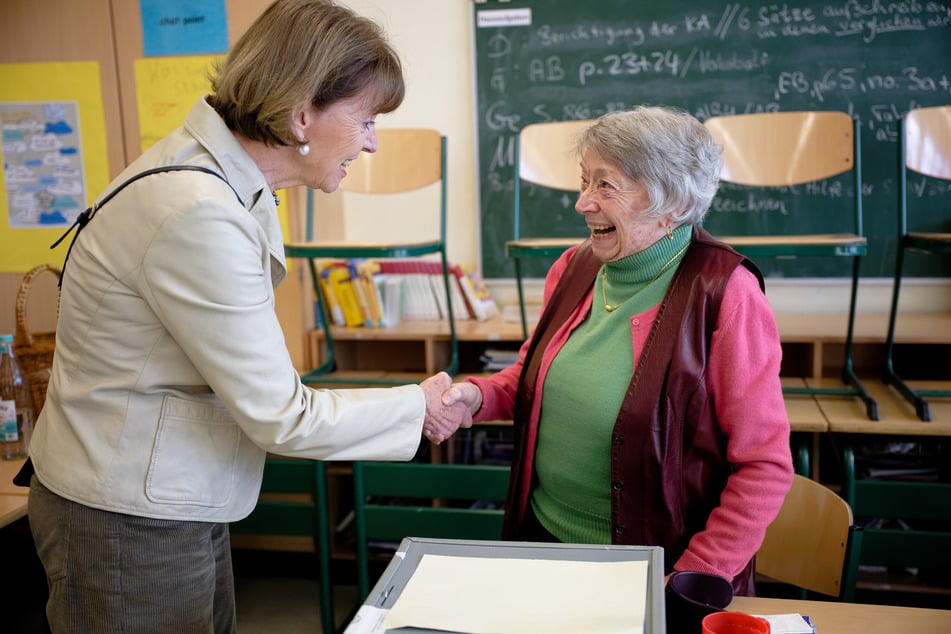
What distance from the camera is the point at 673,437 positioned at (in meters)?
1.57

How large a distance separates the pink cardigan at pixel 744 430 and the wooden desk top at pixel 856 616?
0.30 metres

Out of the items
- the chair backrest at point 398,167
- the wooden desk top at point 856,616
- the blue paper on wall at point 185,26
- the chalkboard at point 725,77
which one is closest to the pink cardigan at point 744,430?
the wooden desk top at point 856,616

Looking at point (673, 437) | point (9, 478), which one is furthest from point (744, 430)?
point (9, 478)

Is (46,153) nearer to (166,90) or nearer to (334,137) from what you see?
(166,90)

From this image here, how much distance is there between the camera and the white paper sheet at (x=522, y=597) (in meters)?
0.94

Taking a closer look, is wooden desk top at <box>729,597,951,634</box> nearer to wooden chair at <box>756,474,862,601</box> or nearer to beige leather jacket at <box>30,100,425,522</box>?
wooden chair at <box>756,474,862,601</box>

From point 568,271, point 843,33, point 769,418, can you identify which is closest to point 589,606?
point 769,418

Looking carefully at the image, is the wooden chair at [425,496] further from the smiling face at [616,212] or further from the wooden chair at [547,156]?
the smiling face at [616,212]

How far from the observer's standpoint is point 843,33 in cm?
329

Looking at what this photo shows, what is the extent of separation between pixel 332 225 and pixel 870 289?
217cm

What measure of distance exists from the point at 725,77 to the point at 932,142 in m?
0.92

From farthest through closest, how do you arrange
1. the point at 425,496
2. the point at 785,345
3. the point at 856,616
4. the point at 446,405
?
1. the point at 785,345
2. the point at 425,496
3. the point at 446,405
4. the point at 856,616

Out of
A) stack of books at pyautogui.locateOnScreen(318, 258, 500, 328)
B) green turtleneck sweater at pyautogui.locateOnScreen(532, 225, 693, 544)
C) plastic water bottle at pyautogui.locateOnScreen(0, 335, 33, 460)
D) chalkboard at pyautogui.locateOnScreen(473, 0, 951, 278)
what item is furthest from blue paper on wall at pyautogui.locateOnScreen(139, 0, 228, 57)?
green turtleneck sweater at pyautogui.locateOnScreen(532, 225, 693, 544)

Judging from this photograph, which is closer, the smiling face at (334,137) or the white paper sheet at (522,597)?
the white paper sheet at (522,597)
